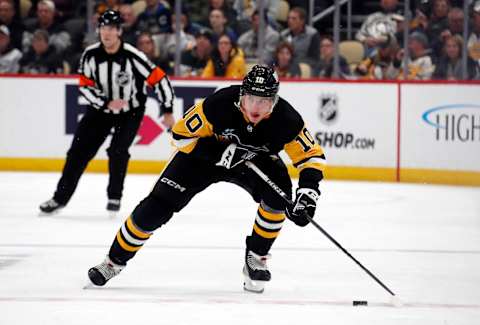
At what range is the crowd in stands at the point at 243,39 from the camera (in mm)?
10367

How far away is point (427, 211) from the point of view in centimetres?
808

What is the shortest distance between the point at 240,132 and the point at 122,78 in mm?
3223

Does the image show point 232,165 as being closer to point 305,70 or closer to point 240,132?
point 240,132

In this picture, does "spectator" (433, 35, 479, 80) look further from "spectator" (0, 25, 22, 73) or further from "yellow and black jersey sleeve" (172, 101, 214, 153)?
"yellow and black jersey sleeve" (172, 101, 214, 153)

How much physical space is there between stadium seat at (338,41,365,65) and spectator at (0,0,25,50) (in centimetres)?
332

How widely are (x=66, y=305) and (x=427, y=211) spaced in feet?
14.7

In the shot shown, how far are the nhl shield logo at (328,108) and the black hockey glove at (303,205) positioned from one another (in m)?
6.08

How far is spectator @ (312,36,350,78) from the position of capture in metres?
10.6

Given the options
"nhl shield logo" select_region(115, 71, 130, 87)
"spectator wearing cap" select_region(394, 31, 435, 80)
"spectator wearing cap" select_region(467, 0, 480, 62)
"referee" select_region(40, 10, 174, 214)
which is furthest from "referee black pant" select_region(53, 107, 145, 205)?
"spectator wearing cap" select_region(467, 0, 480, 62)

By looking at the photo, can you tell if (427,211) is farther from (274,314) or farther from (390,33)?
(274,314)

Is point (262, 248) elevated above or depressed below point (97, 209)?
above

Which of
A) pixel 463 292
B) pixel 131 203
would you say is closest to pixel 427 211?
pixel 131 203

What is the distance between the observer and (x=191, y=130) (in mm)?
4453

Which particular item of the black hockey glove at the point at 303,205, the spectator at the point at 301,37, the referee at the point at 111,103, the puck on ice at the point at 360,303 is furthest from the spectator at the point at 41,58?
the puck on ice at the point at 360,303
